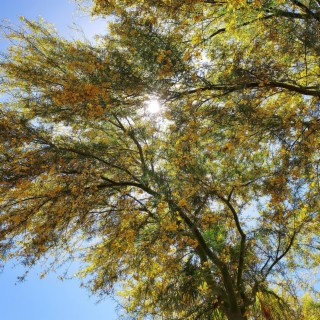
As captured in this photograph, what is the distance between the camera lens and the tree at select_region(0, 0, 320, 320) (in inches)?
194

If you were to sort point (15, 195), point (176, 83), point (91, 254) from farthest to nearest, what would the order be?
point (91, 254) < point (15, 195) < point (176, 83)

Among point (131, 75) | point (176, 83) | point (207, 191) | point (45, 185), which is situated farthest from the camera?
point (45, 185)

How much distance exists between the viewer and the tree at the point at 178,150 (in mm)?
4926

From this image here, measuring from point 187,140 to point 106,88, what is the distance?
1.59m

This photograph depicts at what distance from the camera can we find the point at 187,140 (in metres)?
5.14

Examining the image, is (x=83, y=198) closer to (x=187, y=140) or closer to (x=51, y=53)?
(x=187, y=140)

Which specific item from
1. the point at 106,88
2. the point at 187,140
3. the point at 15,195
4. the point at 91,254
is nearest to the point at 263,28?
the point at 187,140

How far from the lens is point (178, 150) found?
5438mm

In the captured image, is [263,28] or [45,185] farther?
[45,185]

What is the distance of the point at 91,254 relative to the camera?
783 centimetres

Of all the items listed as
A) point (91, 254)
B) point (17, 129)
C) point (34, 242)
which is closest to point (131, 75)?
point (17, 129)

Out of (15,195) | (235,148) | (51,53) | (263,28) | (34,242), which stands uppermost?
(51,53)

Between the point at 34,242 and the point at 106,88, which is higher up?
the point at 106,88

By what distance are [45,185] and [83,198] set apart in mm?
975
